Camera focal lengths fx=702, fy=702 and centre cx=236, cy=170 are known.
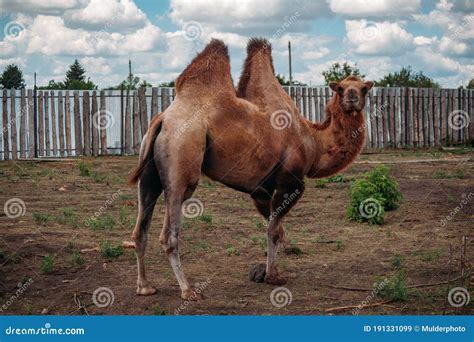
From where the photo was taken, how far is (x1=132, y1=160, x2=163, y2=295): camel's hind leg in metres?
7.49

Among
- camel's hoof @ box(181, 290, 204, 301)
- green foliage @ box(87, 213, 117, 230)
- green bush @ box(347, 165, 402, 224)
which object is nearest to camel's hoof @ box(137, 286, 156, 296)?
camel's hoof @ box(181, 290, 204, 301)

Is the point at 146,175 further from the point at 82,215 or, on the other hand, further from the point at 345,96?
the point at 82,215

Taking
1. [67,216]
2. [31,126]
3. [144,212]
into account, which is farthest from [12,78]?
[144,212]

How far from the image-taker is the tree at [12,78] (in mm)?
30312

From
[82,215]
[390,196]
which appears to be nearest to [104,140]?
[82,215]

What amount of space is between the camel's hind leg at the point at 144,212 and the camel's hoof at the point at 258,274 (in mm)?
1328

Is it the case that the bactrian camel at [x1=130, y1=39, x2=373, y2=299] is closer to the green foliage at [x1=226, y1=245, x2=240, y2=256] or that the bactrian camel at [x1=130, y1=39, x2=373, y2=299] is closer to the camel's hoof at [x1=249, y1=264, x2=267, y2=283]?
the camel's hoof at [x1=249, y1=264, x2=267, y2=283]

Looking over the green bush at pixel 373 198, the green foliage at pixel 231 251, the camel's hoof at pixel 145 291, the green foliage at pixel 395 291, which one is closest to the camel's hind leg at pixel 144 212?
the camel's hoof at pixel 145 291

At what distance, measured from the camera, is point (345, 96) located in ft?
28.3

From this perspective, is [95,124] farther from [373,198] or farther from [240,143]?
[240,143]

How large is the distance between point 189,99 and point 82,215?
213 inches

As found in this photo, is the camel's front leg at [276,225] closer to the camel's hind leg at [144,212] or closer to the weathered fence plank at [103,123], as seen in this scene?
the camel's hind leg at [144,212]

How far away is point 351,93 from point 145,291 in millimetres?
3423

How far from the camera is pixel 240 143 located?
7.63 meters
